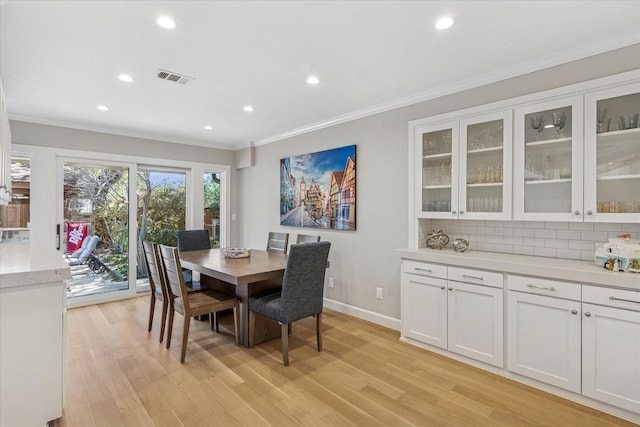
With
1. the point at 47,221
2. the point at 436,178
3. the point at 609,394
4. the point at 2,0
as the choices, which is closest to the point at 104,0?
the point at 2,0

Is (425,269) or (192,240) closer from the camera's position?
(425,269)

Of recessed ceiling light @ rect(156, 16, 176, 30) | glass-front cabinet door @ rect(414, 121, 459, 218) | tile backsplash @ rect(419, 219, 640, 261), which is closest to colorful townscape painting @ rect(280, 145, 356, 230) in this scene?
glass-front cabinet door @ rect(414, 121, 459, 218)

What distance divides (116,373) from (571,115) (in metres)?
3.98

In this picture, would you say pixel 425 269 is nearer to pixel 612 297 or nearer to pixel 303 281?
pixel 303 281

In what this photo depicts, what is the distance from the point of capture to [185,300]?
2762 millimetres

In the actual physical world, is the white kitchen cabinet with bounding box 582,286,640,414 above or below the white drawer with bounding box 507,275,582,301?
below

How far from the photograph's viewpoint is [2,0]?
5.90 ft

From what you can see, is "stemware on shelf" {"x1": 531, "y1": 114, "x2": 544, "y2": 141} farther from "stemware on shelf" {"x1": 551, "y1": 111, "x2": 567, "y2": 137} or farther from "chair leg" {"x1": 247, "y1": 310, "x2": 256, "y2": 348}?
"chair leg" {"x1": 247, "y1": 310, "x2": 256, "y2": 348}

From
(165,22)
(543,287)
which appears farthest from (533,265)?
(165,22)

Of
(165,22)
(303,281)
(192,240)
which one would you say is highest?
(165,22)

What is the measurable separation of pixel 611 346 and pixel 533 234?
979 millimetres

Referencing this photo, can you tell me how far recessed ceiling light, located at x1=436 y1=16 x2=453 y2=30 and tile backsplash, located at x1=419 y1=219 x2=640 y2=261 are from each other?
5.71ft

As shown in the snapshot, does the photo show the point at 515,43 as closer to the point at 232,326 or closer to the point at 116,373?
the point at 232,326

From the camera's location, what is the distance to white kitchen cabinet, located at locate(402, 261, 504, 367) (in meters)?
2.53
